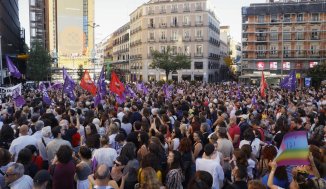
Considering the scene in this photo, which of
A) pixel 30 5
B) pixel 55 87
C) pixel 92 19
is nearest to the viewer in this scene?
pixel 55 87

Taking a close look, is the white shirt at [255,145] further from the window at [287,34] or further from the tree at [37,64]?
the window at [287,34]

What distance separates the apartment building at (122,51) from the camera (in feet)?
335

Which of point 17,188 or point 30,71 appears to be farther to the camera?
point 30,71

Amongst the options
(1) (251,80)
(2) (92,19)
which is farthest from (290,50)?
(2) (92,19)

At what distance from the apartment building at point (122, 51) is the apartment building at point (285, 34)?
107ft

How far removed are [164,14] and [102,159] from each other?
77.5 metres

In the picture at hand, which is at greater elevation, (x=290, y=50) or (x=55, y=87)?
(x=290, y=50)

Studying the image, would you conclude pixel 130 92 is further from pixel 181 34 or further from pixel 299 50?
pixel 299 50

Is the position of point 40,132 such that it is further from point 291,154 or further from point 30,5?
point 30,5

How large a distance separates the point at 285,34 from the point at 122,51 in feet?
154

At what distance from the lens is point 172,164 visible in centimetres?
662

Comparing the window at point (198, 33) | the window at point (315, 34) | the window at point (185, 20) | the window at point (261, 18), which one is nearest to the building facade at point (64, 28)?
the window at point (185, 20)

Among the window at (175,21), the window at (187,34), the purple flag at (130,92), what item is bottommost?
the purple flag at (130,92)

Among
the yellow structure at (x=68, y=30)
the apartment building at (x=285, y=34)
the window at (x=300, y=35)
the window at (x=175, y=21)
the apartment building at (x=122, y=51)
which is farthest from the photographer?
the yellow structure at (x=68, y=30)
